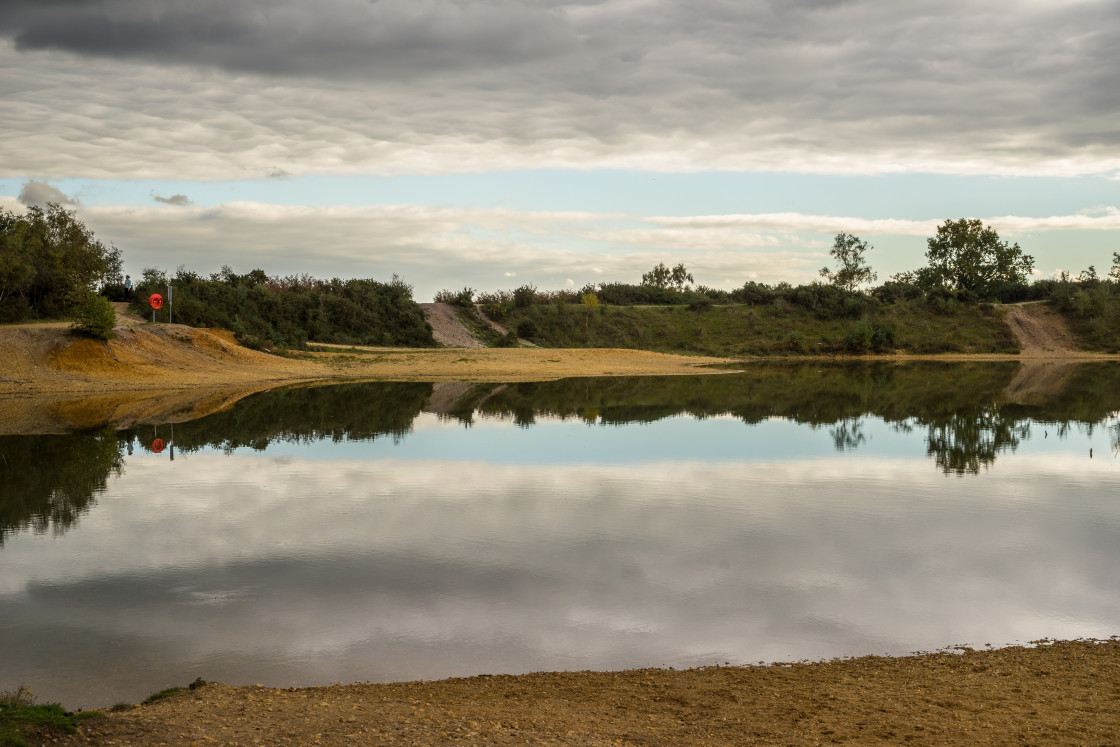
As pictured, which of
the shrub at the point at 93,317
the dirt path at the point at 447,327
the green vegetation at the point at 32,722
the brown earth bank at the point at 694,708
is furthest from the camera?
the dirt path at the point at 447,327

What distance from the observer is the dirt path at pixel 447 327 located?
209 feet

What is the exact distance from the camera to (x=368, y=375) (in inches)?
1638

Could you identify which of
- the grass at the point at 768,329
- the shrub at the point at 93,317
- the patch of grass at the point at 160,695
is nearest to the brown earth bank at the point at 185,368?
the shrub at the point at 93,317

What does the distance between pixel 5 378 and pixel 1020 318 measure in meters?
72.4

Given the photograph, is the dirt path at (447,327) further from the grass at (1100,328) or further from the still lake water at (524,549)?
the grass at (1100,328)

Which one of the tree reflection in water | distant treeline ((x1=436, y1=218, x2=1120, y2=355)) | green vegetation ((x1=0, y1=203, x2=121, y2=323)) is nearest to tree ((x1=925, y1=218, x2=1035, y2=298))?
distant treeline ((x1=436, y1=218, x2=1120, y2=355))

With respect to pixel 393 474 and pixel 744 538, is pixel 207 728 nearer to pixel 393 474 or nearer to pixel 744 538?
pixel 744 538

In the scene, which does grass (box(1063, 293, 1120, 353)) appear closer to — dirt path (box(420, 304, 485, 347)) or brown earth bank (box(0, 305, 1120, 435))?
brown earth bank (box(0, 305, 1120, 435))

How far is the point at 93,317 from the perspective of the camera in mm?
34469

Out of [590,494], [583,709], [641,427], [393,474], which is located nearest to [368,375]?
[641,427]

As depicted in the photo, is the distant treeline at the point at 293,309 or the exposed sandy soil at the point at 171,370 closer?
the exposed sandy soil at the point at 171,370

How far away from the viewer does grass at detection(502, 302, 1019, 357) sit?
215ft

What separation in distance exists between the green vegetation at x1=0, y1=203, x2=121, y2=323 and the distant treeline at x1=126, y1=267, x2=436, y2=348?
12.3 feet

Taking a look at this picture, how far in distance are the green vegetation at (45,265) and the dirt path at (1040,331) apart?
6316 cm
